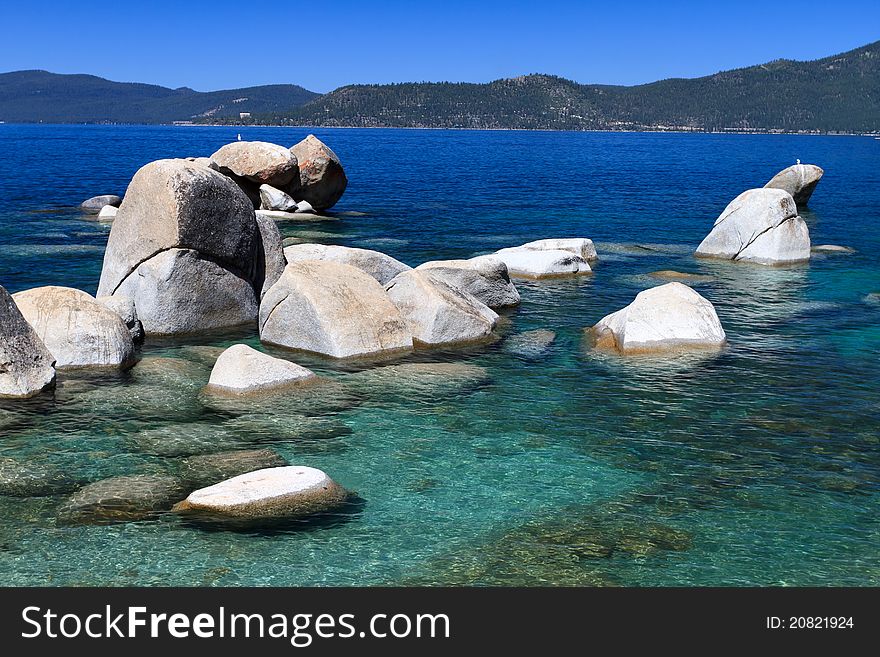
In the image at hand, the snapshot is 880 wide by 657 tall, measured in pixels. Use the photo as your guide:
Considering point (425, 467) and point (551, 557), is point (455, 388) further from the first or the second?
point (551, 557)

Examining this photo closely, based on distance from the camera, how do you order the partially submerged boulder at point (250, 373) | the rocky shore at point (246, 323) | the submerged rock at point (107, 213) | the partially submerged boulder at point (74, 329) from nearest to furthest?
the rocky shore at point (246, 323)
the partially submerged boulder at point (250, 373)
the partially submerged boulder at point (74, 329)
the submerged rock at point (107, 213)

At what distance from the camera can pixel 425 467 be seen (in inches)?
481

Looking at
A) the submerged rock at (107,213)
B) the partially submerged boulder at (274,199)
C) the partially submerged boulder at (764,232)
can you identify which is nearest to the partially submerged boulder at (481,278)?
the partially submerged boulder at (764,232)

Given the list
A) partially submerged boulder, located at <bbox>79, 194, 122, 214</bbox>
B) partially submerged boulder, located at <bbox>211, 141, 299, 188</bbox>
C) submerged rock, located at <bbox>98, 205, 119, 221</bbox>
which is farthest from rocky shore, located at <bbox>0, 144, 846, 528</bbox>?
partially submerged boulder, located at <bbox>79, 194, 122, 214</bbox>

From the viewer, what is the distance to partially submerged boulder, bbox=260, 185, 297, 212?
3881 centimetres

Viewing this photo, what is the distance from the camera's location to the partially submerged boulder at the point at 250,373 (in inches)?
585

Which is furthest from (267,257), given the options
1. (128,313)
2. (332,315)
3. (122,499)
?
(122,499)

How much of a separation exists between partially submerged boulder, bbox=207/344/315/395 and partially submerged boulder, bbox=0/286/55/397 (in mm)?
2578

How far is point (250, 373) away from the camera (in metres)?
15.0

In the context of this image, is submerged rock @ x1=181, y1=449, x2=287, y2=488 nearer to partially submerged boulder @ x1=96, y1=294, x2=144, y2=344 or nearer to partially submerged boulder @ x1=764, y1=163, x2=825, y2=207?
partially submerged boulder @ x1=96, y1=294, x2=144, y2=344

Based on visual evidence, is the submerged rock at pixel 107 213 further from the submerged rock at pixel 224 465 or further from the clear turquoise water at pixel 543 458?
the submerged rock at pixel 224 465

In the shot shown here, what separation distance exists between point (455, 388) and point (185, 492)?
5.58 meters

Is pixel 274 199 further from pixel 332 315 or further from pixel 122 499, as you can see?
pixel 122 499

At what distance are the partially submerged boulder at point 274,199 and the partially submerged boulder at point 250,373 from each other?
2429cm
